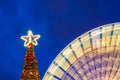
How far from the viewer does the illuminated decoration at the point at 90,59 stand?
2825 centimetres

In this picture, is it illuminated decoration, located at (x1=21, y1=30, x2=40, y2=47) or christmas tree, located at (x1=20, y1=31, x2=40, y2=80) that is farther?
illuminated decoration, located at (x1=21, y1=30, x2=40, y2=47)

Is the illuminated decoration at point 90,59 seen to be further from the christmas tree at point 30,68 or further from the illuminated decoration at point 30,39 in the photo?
the illuminated decoration at point 30,39

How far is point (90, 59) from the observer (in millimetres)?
28609

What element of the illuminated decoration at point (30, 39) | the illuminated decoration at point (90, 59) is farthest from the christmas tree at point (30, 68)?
the illuminated decoration at point (90, 59)

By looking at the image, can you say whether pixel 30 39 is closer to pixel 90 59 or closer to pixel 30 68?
pixel 30 68

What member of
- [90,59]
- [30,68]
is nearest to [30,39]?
[30,68]

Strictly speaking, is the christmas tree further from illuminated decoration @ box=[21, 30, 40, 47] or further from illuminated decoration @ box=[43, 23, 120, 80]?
illuminated decoration @ box=[43, 23, 120, 80]

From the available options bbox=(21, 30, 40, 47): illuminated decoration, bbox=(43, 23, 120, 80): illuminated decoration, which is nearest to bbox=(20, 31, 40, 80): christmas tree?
bbox=(21, 30, 40, 47): illuminated decoration

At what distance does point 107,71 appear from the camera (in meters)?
28.8

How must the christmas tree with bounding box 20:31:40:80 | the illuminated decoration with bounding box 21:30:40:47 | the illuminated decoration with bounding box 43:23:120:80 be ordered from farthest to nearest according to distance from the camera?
the illuminated decoration with bounding box 21:30:40:47 < the illuminated decoration with bounding box 43:23:120:80 < the christmas tree with bounding box 20:31:40:80

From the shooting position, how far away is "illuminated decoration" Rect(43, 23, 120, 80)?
28.2 m

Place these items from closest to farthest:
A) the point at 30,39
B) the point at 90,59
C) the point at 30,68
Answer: the point at 30,68
the point at 90,59
the point at 30,39

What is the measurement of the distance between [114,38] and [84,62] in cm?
246

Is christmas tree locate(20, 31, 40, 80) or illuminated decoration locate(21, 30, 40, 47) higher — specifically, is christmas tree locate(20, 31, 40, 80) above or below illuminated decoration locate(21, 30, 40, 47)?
below
